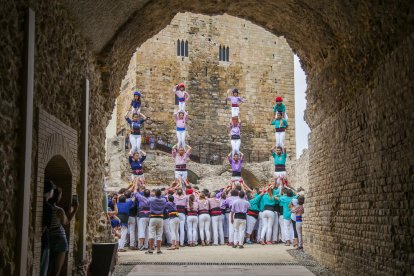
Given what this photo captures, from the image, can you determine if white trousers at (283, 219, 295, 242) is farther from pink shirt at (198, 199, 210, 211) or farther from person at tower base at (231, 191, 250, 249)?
pink shirt at (198, 199, 210, 211)

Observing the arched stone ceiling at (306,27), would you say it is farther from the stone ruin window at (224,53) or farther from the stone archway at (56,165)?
Answer: the stone ruin window at (224,53)

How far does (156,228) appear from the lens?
1438cm

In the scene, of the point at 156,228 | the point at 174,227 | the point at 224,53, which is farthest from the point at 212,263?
the point at 224,53

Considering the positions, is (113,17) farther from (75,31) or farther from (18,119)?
(18,119)

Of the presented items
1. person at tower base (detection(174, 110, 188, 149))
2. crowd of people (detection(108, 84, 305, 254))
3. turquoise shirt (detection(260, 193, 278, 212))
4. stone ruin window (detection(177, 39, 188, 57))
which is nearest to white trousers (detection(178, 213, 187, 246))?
crowd of people (detection(108, 84, 305, 254))

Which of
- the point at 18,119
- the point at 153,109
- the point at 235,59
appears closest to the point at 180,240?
the point at 18,119

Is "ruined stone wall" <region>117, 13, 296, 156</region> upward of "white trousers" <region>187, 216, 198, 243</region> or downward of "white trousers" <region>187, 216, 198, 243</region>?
upward

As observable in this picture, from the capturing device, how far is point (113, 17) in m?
9.23

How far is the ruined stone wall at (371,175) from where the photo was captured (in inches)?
263

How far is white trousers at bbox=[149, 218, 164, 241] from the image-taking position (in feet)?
46.6

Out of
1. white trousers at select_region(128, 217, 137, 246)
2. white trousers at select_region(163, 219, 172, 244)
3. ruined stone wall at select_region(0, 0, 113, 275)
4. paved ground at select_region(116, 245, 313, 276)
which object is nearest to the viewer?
ruined stone wall at select_region(0, 0, 113, 275)

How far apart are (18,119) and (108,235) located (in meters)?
5.45

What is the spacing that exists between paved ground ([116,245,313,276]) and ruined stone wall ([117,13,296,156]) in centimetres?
2089

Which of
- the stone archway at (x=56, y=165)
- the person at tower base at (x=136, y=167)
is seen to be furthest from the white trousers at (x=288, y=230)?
the stone archway at (x=56, y=165)
